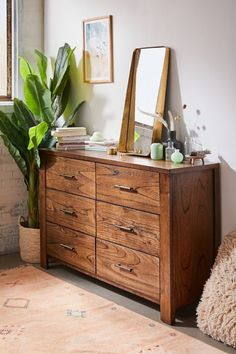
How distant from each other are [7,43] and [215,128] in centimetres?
206

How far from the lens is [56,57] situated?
428 centimetres

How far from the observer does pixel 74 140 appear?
12.5 feet

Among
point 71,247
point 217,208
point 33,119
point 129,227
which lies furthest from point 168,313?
point 33,119

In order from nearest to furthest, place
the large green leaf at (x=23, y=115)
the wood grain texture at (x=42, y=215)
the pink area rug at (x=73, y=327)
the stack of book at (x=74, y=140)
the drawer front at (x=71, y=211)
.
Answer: the pink area rug at (x=73, y=327) < the drawer front at (x=71, y=211) < the stack of book at (x=74, y=140) < the wood grain texture at (x=42, y=215) < the large green leaf at (x=23, y=115)

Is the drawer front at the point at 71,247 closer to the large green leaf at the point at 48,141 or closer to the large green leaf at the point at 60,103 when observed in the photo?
the large green leaf at the point at 48,141

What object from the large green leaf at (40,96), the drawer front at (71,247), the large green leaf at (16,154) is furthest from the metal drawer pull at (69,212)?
the large green leaf at (40,96)

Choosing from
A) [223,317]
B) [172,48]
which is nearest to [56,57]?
[172,48]

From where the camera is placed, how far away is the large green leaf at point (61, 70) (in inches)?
159

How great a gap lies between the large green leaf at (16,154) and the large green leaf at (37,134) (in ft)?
0.93

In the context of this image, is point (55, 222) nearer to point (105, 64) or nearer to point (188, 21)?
point (105, 64)

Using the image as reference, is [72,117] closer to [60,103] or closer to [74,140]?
[60,103]

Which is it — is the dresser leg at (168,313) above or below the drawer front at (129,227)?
below

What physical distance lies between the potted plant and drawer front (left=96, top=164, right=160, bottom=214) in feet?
2.32

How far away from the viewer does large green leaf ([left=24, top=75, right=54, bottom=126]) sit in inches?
156
